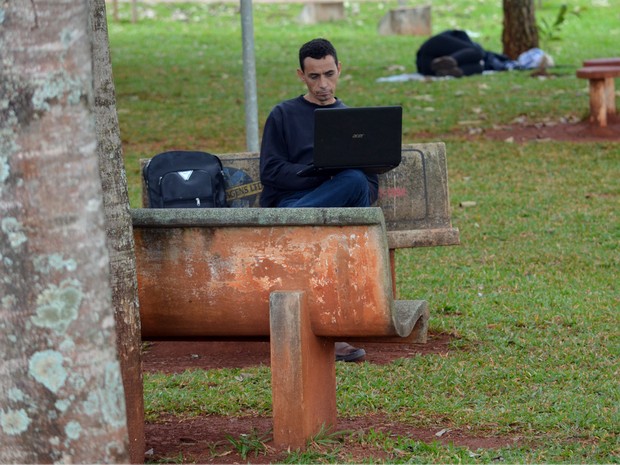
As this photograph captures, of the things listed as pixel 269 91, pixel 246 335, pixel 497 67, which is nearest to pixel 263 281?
pixel 246 335

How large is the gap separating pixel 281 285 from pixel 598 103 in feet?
29.2

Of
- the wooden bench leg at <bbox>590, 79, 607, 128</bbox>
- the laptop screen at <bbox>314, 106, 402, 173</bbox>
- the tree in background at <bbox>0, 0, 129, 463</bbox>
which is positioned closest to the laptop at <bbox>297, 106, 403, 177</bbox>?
the laptop screen at <bbox>314, 106, 402, 173</bbox>

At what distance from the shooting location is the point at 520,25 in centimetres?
1705

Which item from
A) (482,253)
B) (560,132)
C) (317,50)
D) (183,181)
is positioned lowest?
(482,253)

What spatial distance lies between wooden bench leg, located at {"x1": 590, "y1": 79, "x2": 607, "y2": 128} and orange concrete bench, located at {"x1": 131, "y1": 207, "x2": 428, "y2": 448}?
8.42 meters

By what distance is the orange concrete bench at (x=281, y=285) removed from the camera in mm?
3982

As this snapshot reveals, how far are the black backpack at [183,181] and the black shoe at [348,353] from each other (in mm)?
931

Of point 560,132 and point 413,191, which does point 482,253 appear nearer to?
point 413,191

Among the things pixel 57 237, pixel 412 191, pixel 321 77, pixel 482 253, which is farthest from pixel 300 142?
pixel 57 237

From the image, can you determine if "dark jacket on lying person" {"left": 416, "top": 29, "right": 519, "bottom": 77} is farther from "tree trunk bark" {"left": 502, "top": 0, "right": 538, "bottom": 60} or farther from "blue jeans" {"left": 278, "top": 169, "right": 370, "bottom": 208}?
"blue jeans" {"left": 278, "top": 169, "right": 370, "bottom": 208}

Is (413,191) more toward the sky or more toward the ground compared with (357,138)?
more toward the ground

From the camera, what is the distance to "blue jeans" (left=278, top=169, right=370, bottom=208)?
546 cm

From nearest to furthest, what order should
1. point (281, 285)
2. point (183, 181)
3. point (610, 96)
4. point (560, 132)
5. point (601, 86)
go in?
point (281, 285)
point (183, 181)
point (601, 86)
point (610, 96)
point (560, 132)

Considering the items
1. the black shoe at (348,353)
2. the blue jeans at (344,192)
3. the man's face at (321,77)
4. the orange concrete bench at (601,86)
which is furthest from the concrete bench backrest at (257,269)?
the orange concrete bench at (601,86)
